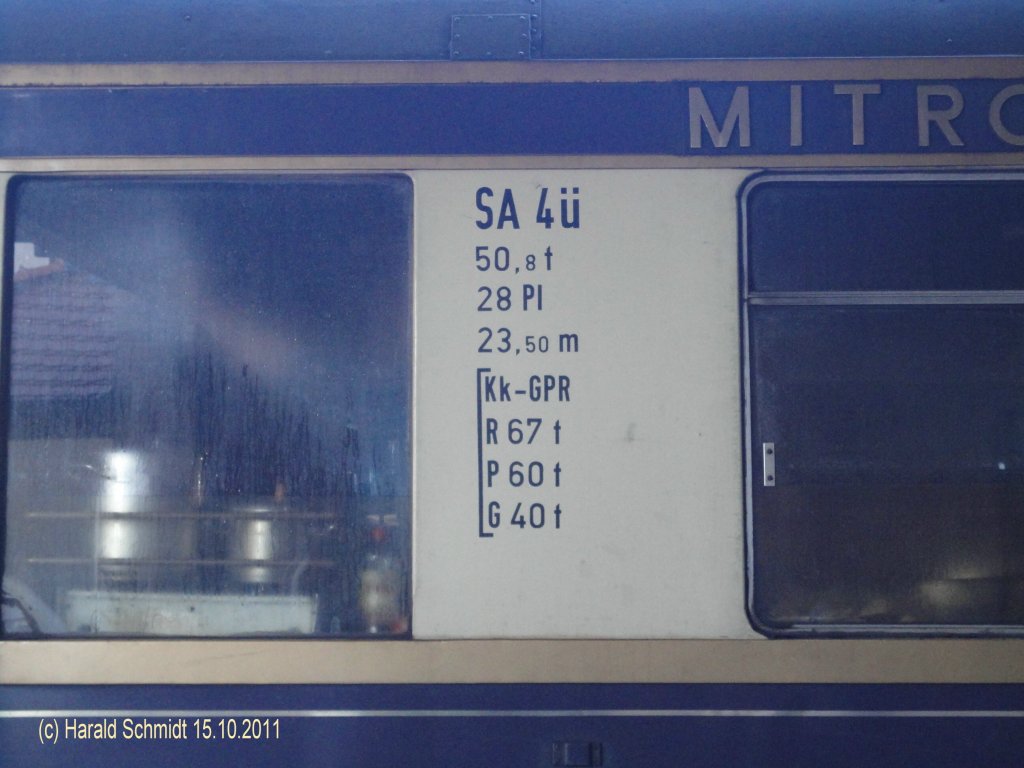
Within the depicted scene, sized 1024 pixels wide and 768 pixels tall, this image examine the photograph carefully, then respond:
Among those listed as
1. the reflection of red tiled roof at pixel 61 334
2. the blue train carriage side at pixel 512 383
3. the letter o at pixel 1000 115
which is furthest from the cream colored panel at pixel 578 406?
the reflection of red tiled roof at pixel 61 334

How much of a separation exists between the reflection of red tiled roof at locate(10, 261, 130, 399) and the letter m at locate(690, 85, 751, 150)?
1691mm

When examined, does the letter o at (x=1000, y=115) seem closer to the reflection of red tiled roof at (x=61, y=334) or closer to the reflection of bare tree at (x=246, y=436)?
the reflection of bare tree at (x=246, y=436)

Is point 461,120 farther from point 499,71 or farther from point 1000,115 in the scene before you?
point 1000,115

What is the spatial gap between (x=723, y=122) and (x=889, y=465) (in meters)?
1.06

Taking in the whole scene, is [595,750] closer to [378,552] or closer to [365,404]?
[378,552]

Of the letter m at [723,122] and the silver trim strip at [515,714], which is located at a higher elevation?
the letter m at [723,122]

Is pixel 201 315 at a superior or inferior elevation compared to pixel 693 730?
superior

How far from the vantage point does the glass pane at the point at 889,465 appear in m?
2.74

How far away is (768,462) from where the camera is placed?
2.76 m

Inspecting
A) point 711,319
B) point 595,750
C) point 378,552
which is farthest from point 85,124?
point 595,750

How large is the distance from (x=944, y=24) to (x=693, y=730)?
6.95 ft

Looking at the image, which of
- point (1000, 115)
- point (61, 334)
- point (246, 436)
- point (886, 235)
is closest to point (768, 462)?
point (886, 235)

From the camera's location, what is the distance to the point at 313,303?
9.42 feet

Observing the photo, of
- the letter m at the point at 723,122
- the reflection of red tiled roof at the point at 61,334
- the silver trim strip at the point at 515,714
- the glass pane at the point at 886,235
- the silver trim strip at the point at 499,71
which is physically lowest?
the silver trim strip at the point at 515,714
